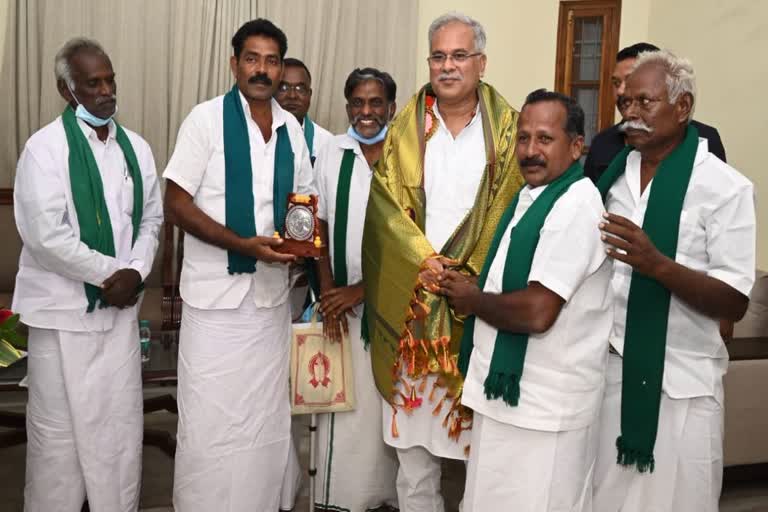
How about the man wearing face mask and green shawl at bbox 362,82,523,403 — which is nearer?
green shawl at bbox 362,82,523,403

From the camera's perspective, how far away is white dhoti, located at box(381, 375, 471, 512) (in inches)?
116

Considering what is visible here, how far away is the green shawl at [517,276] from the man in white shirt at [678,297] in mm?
305

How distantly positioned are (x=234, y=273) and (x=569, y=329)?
1.29m

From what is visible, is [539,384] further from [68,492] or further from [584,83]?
[584,83]

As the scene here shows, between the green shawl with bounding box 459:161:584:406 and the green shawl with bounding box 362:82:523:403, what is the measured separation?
1.53 ft

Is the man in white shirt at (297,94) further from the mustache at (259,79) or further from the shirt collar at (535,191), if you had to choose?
the shirt collar at (535,191)

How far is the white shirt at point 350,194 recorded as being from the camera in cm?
336

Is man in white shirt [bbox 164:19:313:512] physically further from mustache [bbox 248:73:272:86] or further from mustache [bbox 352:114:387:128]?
mustache [bbox 352:114:387:128]

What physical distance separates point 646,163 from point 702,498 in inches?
40.9

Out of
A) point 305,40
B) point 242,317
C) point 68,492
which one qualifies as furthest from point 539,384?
point 305,40

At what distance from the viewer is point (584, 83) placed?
6.19 meters

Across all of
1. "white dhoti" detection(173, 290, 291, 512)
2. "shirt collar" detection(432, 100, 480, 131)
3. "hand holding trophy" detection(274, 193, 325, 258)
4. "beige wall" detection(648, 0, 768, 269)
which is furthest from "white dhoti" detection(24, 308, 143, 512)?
"beige wall" detection(648, 0, 768, 269)

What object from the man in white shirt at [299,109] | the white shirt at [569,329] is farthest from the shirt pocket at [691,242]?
the man in white shirt at [299,109]

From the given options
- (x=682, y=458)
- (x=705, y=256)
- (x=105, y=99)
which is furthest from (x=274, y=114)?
(x=682, y=458)
